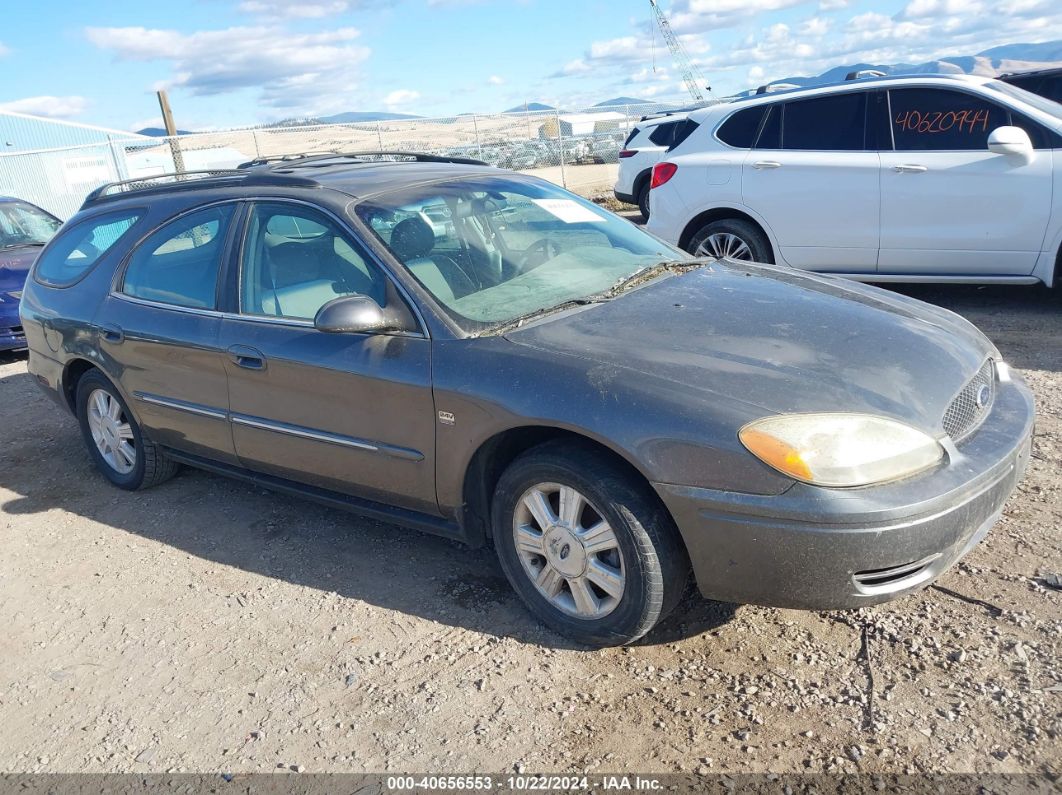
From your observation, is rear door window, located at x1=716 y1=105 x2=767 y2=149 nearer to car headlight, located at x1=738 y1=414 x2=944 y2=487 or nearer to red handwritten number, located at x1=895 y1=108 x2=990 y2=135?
red handwritten number, located at x1=895 y1=108 x2=990 y2=135

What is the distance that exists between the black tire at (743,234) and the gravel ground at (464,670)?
136 inches

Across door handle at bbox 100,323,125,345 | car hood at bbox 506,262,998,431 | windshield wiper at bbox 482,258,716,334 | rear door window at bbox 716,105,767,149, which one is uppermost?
rear door window at bbox 716,105,767,149

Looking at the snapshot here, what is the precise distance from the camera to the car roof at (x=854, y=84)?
6.54m

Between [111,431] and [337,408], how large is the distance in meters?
2.10

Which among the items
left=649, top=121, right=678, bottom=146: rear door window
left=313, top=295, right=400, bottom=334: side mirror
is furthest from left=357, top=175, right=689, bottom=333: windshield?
left=649, top=121, right=678, bottom=146: rear door window

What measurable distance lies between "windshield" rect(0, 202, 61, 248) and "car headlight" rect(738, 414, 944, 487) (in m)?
9.25

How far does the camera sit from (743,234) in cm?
734

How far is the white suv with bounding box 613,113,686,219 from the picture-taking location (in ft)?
42.4

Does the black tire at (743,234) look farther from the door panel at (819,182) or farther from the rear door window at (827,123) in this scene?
the rear door window at (827,123)

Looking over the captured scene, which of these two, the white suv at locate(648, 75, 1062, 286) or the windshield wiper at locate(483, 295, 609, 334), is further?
A: the white suv at locate(648, 75, 1062, 286)

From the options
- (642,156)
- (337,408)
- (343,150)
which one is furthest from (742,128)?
(642,156)

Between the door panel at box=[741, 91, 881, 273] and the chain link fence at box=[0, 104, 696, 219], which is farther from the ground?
the door panel at box=[741, 91, 881, 273]

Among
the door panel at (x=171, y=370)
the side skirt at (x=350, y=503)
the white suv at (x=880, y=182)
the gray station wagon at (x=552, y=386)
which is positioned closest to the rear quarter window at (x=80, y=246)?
the gray station wagon at (x=552, y=386)

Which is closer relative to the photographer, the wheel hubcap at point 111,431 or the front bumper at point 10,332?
the wheel hubcap at point 111,431
